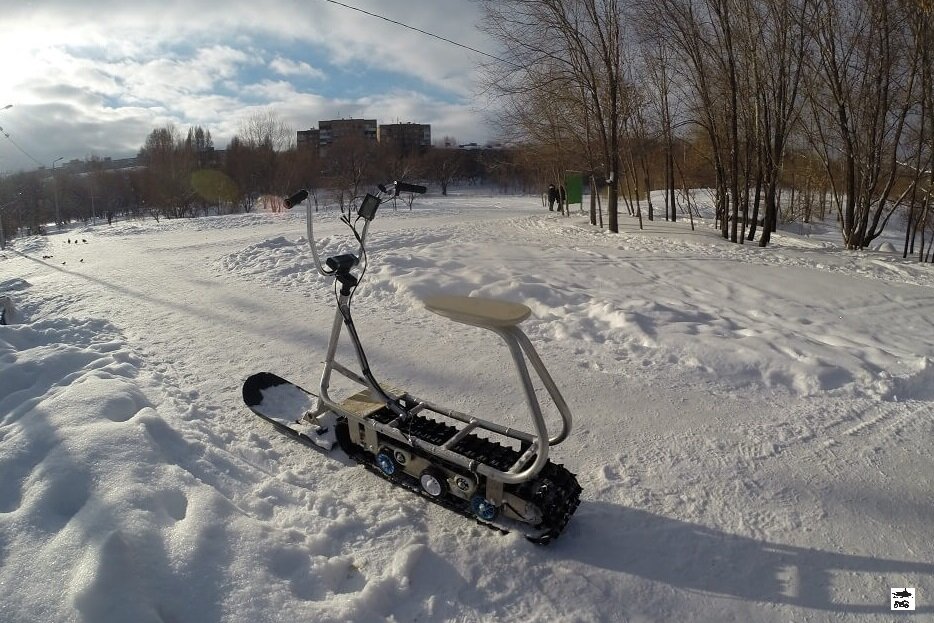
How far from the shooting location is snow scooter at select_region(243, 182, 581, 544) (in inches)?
→ 92.7

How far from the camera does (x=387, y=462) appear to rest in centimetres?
295

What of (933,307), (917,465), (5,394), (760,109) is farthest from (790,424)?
(760,109)

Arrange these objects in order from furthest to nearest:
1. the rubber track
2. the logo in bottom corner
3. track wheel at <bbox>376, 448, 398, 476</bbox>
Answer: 1. track wheel at <bbox>376, 448, 398, 476</bbox>
2. the rubber track
3. the logo in bottom corner

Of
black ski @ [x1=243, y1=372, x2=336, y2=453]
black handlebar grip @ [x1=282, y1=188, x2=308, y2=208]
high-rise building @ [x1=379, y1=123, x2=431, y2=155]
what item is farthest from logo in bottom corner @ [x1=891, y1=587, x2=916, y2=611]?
high-rise building @ [x1=379, y1=123, x2=431, y2=155]

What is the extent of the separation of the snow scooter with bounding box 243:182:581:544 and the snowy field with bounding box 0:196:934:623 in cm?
13

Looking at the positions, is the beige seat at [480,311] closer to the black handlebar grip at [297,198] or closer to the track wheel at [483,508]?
the track wheel at [483,508]

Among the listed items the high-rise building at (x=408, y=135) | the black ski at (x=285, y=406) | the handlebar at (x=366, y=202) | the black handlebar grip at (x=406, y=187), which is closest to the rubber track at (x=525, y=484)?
the black ski at (x=285, y=406)

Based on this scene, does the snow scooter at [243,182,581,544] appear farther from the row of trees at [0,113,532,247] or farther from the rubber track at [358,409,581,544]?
the row of trees at [0,113,532,247]

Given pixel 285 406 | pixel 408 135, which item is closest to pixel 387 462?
pixel 285 406

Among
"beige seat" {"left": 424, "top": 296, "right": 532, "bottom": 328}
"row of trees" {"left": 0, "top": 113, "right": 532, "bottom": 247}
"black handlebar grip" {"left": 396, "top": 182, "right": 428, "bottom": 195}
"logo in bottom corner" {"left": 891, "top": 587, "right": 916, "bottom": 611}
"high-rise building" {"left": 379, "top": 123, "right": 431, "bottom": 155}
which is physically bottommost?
"logo in bottom corner" {"left": 891, "top": 587, "right": 916, "bottom": 611}

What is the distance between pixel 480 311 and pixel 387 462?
1.21 m

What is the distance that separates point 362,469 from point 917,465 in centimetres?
337

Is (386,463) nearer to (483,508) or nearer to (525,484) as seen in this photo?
(483,508)

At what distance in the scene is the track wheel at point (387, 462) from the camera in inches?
116
